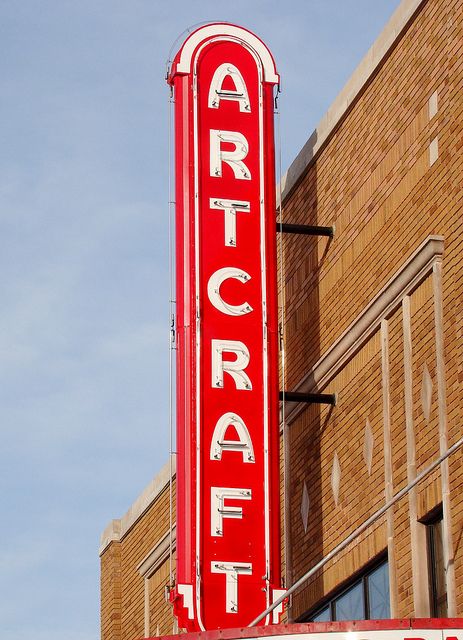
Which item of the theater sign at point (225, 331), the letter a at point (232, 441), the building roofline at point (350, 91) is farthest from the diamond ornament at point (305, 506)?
the building roofline at point (350, 91)

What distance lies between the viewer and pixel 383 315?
2114 centimetres

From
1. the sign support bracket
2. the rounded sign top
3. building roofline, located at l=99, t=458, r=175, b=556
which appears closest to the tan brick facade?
the sign support bracket

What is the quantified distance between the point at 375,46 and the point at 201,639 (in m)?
9.30

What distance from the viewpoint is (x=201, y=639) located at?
16.2 meters

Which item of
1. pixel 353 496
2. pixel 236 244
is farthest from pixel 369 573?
pixel 236 244

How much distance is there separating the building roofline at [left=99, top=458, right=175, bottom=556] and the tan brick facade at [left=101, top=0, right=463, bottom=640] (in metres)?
5.74

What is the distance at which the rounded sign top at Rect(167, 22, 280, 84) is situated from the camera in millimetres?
22987

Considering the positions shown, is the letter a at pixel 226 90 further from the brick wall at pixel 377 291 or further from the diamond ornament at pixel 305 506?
the diamond ornament at pixel 305 506

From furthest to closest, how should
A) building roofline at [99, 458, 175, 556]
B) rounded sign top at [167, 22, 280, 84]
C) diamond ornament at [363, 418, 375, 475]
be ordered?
building roofline at [99, 458, 175, 556] → rounded sign top at [167, 22, 280, 84] → diamond ornament at [363, 418, 375, 475]

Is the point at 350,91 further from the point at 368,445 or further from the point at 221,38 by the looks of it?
the point at 368,445

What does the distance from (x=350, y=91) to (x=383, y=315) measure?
3.63 metres

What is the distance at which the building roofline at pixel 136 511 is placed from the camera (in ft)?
98.1

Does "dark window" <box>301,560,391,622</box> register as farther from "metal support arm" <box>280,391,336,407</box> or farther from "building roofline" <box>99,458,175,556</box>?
"building roofline" <box>99,458,175,556</box>

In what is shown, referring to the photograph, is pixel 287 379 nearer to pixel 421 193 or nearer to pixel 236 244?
pixel 236 244
